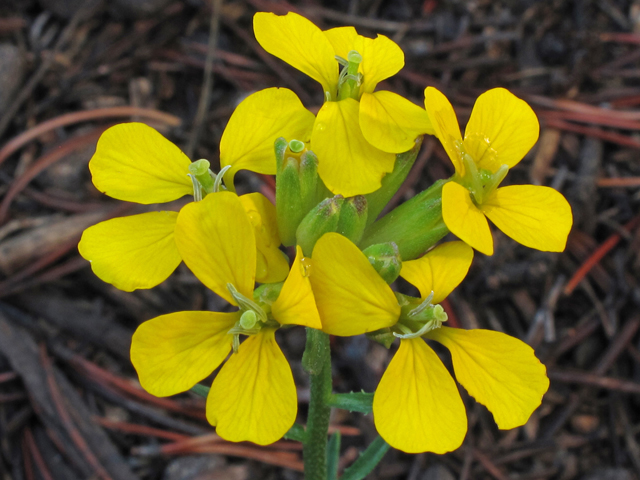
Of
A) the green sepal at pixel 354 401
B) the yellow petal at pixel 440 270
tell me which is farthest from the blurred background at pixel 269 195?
the yellow petal at pixel 440 270

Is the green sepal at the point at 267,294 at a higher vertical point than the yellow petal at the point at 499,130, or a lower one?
lower

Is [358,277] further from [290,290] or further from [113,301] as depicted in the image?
[113,301]

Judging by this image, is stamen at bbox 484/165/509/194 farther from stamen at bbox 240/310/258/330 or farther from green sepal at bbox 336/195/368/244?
stamen at bbox 240/310/258/330

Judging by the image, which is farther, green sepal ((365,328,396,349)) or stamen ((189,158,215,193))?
stamen ((189,158,215,193))

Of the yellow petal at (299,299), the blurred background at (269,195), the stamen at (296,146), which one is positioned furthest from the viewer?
the blurred background at (269,195)

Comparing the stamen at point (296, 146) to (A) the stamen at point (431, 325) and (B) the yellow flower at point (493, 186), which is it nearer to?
(B) the yellow flower at point (493, 186)

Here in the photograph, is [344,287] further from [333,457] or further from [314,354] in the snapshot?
[333,457]

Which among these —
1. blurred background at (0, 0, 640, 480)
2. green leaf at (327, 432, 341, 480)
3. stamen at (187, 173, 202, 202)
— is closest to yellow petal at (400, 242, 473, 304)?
stamen at (187, 173, 202, 202)

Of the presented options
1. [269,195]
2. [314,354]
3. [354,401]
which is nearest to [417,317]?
[314,354]
